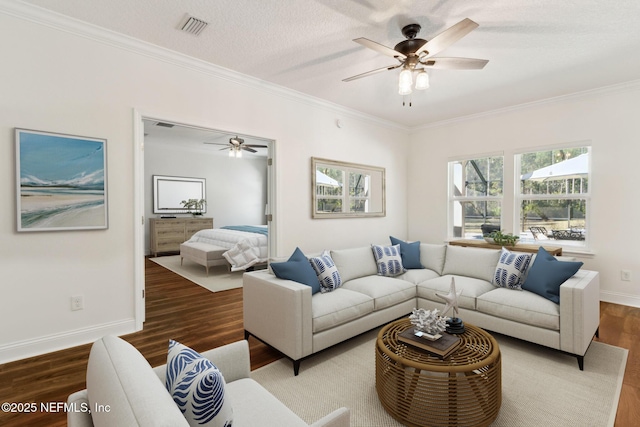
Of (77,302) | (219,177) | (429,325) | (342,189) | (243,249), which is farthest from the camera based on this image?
(219,177)

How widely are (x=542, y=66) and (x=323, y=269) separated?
3.24 m

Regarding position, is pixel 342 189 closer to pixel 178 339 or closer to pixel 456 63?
pixel 456 63

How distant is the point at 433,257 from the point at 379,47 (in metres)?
2.55

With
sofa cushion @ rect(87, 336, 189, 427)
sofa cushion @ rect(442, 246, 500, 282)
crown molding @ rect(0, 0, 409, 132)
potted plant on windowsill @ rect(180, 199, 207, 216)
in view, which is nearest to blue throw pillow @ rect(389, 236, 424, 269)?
sofa cushion @ rect(442, 246, 500, 282)

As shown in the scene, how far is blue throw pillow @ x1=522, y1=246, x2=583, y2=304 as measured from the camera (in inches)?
109

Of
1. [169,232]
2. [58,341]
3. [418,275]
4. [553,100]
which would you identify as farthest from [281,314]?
[169,232]

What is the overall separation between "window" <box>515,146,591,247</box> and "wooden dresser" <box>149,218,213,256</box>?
6975 millimetres

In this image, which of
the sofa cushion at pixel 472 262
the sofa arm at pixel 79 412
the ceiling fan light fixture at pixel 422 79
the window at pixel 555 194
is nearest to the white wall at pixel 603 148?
the window at pixel 555 194

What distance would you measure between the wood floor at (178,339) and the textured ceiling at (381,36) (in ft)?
9.04

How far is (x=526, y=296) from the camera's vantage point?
9.46 feet

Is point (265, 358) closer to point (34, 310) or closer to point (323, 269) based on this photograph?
point (323, 269)

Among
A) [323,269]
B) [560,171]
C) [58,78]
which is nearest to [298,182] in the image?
[323,269]

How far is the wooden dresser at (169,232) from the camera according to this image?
7492 mm

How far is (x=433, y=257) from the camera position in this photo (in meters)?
3.99
